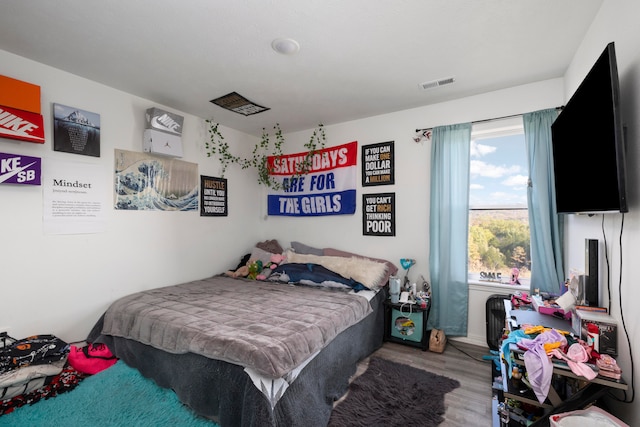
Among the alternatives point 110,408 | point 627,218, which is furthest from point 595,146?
point 110,408

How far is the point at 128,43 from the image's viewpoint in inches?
81.7

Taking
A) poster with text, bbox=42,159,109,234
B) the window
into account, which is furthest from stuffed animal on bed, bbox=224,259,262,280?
the window

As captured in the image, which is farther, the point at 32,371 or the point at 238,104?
the point at 238,104

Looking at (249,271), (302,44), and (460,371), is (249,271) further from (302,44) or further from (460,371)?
(302,44)

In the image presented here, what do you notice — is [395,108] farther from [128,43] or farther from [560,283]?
[128,43]

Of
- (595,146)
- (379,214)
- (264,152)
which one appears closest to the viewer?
(595,146)

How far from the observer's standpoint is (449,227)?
300 cm

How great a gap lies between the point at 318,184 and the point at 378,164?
0.88 meters

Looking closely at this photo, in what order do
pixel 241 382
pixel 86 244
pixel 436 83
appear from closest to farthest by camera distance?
1. pixel 241 382
2. pixel 86 244
3. pixel 436 83

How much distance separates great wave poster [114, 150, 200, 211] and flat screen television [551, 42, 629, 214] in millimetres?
3550

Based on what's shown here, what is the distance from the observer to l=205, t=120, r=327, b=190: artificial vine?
3758 millimetres

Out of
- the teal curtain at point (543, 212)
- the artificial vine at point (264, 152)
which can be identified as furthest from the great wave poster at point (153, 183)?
the teal curtain at point (543, 212)

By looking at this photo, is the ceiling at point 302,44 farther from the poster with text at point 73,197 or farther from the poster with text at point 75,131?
the poster with text at point 73,197

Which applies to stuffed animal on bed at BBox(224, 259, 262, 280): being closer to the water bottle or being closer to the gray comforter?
the gray comforter
